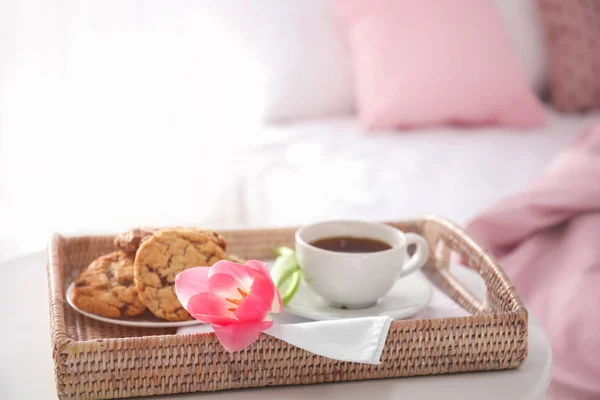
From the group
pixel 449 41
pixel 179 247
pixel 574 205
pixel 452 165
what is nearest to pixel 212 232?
pixel 179 247

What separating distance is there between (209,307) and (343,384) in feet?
0.55

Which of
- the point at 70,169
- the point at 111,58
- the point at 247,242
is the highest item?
the point at 111,58

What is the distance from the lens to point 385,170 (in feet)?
6.23

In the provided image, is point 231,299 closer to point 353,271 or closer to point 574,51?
point 353,271

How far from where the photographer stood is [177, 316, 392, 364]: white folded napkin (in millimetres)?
757

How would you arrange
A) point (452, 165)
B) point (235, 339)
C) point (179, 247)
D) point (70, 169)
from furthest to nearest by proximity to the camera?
1. point (70, 169)
2. point (452, 165)
3. point (179, 247)
4. point (235, 339)

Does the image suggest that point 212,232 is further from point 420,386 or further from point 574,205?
point 574,205

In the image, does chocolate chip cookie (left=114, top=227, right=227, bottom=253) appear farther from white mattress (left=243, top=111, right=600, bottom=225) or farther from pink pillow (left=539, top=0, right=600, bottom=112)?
pink pillow (left=539, top=0, right=600, bottom=112)

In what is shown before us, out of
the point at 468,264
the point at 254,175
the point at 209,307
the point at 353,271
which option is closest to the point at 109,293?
the point at 209,307

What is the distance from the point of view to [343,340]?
0.77m

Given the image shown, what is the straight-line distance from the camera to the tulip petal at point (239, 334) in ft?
2.41

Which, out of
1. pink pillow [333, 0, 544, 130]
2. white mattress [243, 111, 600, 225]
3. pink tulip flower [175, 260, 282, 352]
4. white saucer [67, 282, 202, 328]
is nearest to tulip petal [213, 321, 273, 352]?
pink tulip flower [175, 260, 282, 352]

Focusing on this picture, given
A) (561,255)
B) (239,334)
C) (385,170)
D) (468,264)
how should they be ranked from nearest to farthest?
1. (239,334)
2. (468,264)
3. (561,255)
4. (385,170)

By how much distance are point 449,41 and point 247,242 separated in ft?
4.37
